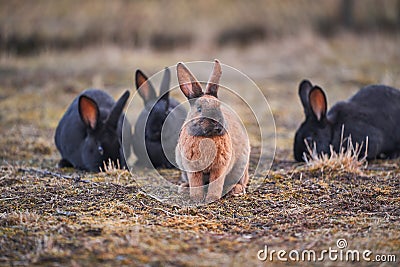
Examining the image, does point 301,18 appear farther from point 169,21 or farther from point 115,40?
point 115,40

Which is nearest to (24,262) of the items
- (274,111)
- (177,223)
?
(177,223)

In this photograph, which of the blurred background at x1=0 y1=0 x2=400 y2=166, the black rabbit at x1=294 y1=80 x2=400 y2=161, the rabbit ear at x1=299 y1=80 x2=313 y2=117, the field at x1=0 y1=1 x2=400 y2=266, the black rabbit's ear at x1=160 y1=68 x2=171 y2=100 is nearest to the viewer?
the field at x1=0 y1=1 x2=400 y2=266

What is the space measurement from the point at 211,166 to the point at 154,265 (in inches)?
71.8

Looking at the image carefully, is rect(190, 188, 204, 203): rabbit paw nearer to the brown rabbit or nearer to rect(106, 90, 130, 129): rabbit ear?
the brown rabbit

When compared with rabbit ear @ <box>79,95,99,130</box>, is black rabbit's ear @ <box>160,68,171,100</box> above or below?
above

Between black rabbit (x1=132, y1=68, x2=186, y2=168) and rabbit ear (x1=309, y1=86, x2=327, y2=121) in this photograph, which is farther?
rabbit ear (x1=309, y1=86, x2=327, y2=121)

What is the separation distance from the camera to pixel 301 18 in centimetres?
2039

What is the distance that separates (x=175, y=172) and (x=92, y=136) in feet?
4.22

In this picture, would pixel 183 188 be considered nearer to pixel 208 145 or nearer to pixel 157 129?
pixel 208 145

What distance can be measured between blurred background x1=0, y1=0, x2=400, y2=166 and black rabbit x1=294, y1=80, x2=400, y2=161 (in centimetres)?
175

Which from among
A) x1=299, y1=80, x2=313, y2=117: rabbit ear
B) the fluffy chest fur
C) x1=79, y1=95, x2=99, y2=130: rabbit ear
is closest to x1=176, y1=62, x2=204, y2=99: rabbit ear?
the fluffy chest fur

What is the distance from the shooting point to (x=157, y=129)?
7.86 m

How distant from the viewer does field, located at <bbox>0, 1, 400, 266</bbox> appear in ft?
13.6

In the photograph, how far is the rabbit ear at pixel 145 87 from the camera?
809 cm
